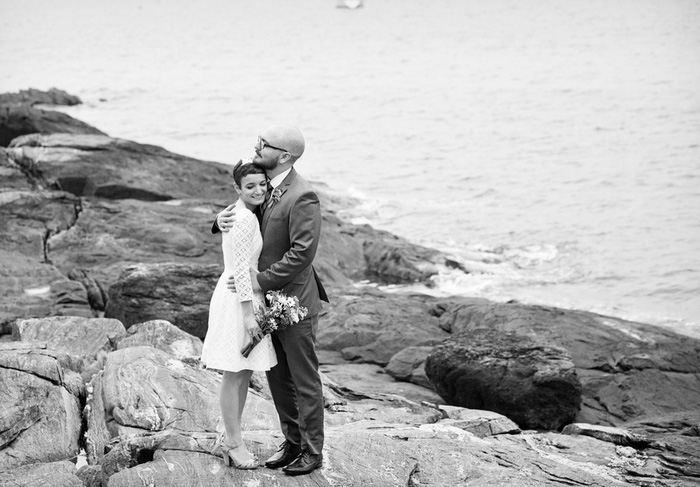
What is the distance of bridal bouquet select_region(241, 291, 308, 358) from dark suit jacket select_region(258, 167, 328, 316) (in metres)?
0.07

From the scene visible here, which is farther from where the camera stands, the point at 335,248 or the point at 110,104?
the point at 110,104

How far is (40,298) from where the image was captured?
1297cm

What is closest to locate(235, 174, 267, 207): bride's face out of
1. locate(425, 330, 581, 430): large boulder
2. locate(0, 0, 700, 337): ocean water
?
locate(425, 330, 581, 430): large boulder

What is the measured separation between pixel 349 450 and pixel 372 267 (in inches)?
455

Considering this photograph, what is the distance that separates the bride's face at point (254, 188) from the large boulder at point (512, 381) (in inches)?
212

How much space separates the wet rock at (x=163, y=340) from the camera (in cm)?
926

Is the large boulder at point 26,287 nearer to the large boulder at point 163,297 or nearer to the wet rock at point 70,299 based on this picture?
the wet rock at point 70,299

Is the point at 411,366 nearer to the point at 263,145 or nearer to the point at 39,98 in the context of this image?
the point at 263,145

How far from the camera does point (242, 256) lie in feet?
19.5

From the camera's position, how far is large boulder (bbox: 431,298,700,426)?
37.8 feet

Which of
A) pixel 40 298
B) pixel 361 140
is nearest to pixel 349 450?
pixel 40 298

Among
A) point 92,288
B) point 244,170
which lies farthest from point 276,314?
point 92,288

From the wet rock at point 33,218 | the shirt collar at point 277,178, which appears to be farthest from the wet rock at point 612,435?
the wet rock at point 33,218

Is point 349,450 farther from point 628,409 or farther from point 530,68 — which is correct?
point 530,68
